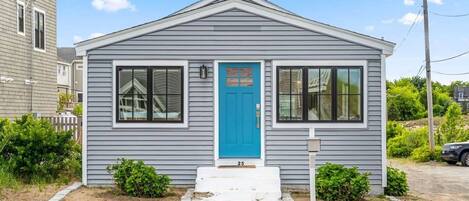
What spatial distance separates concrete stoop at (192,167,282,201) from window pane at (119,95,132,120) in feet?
5.72

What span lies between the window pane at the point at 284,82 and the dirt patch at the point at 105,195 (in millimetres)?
2677

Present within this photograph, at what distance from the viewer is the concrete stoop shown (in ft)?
31.9

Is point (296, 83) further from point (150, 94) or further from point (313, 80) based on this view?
point (150, 94)

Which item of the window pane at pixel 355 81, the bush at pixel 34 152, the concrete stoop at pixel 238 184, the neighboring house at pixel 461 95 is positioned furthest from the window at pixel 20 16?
the neighboring house at pixel 461 95

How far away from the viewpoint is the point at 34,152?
10891 mm

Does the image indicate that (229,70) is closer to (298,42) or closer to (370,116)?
(298,42)

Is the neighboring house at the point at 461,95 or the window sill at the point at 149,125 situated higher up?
the neighboring house at the point at 461,95

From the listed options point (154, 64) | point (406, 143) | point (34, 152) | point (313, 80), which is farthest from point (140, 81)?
point (406, 143)

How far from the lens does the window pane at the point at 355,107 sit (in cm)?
1083

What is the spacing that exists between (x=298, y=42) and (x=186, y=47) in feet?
7.08

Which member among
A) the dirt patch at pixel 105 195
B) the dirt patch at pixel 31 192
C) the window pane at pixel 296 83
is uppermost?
the window pane at pixel 296 83

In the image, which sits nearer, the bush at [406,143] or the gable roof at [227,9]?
the gable roof at [227,9]

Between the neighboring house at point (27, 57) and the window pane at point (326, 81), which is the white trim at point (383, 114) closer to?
the window pane at point (326, 81)

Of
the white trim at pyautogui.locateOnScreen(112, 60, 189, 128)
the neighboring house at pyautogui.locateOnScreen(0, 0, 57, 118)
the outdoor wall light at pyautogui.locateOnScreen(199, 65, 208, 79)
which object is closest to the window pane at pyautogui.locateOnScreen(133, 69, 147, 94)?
the white trim at pyautogui.locateOnScreen(112, 60, 189, 128)
